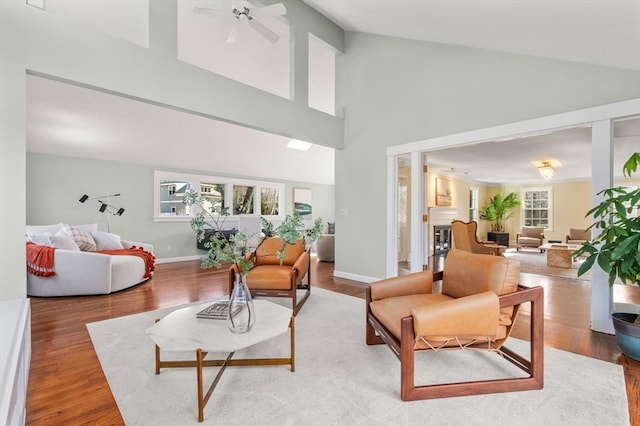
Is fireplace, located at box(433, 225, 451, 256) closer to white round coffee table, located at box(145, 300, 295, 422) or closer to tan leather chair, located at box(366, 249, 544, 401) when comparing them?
tan leather chair, located at box(366, 249, 544, 401)

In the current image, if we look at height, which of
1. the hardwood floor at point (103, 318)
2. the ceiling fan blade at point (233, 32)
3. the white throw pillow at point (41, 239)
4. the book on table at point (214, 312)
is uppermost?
the ceiling fan blade at point (233, 32)

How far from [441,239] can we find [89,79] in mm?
7863

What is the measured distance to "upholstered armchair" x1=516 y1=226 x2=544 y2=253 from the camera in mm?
8733

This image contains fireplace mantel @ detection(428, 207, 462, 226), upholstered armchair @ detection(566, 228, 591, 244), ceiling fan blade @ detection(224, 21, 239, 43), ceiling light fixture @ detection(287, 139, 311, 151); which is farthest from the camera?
upholstered armchair @ detection(566, 228, 591, 244)

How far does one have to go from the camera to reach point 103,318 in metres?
3.19

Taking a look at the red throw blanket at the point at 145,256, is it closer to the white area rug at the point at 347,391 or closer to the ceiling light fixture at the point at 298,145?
the white area rug at the point at 347,391

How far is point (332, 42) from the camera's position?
4875mm

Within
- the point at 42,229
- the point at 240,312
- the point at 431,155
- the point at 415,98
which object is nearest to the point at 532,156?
the point at 431,155

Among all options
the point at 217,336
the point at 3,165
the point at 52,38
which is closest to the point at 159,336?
the point at 217,336

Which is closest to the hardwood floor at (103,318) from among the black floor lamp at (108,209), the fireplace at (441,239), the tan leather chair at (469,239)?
the tan leather chair at (469,239)

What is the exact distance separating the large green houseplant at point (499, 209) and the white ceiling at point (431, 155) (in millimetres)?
1179

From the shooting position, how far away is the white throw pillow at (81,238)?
15.8 ft

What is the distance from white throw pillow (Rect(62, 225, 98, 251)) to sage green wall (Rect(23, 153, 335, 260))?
3.10 feet

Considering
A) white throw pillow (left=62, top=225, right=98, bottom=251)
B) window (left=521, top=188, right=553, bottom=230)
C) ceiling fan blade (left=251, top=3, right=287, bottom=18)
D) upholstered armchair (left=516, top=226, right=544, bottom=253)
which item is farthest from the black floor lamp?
window (left=521, top=188, right=553, bottom=230)
